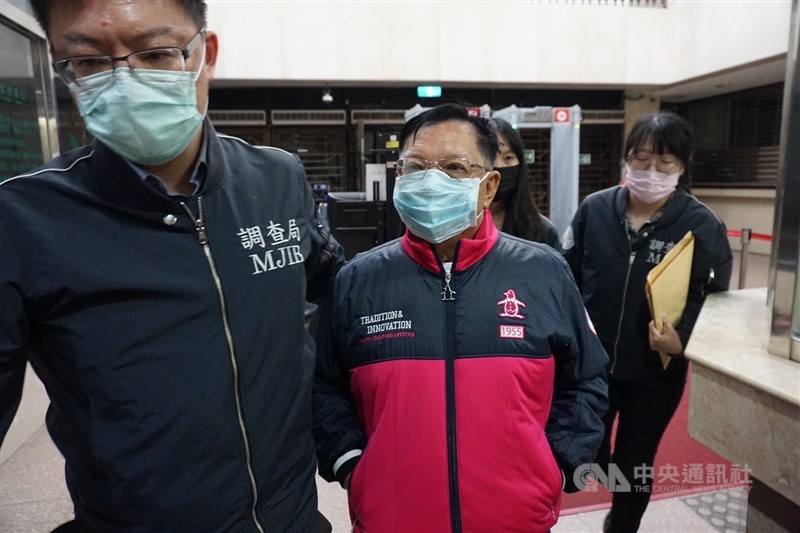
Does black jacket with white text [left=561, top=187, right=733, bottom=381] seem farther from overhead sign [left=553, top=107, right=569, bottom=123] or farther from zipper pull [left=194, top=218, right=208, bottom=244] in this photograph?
overhead sign [left=553, top=107, right=569, bottom=123]

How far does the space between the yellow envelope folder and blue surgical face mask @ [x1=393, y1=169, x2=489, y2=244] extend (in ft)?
2.48

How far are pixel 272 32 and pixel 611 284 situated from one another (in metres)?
6.67

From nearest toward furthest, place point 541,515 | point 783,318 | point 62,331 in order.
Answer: point 62,331 → point 541,515 → point 783,318

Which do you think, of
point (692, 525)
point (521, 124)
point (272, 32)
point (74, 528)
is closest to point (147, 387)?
point (74, 528)

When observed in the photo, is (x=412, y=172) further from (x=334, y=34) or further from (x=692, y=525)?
(x=334, y=34)

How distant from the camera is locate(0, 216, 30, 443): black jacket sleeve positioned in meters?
0.76

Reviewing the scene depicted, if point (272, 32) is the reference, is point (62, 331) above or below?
below

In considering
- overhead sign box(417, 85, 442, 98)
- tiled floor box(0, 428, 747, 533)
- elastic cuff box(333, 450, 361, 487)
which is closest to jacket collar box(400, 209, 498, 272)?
elastic cuff box(333, 450, 361, 487)

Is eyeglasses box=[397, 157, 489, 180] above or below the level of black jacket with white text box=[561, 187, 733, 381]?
above

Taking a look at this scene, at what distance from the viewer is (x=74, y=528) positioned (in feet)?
3.12

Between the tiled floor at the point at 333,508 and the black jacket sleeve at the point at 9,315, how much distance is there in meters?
1.83

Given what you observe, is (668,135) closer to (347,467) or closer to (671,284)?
(671,284)

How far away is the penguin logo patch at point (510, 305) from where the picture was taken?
1103 millimetres

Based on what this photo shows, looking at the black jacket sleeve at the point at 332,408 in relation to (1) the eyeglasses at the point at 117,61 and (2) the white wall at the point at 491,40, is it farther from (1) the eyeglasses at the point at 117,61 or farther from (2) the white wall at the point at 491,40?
(2) the white wall at the point at 491,40
